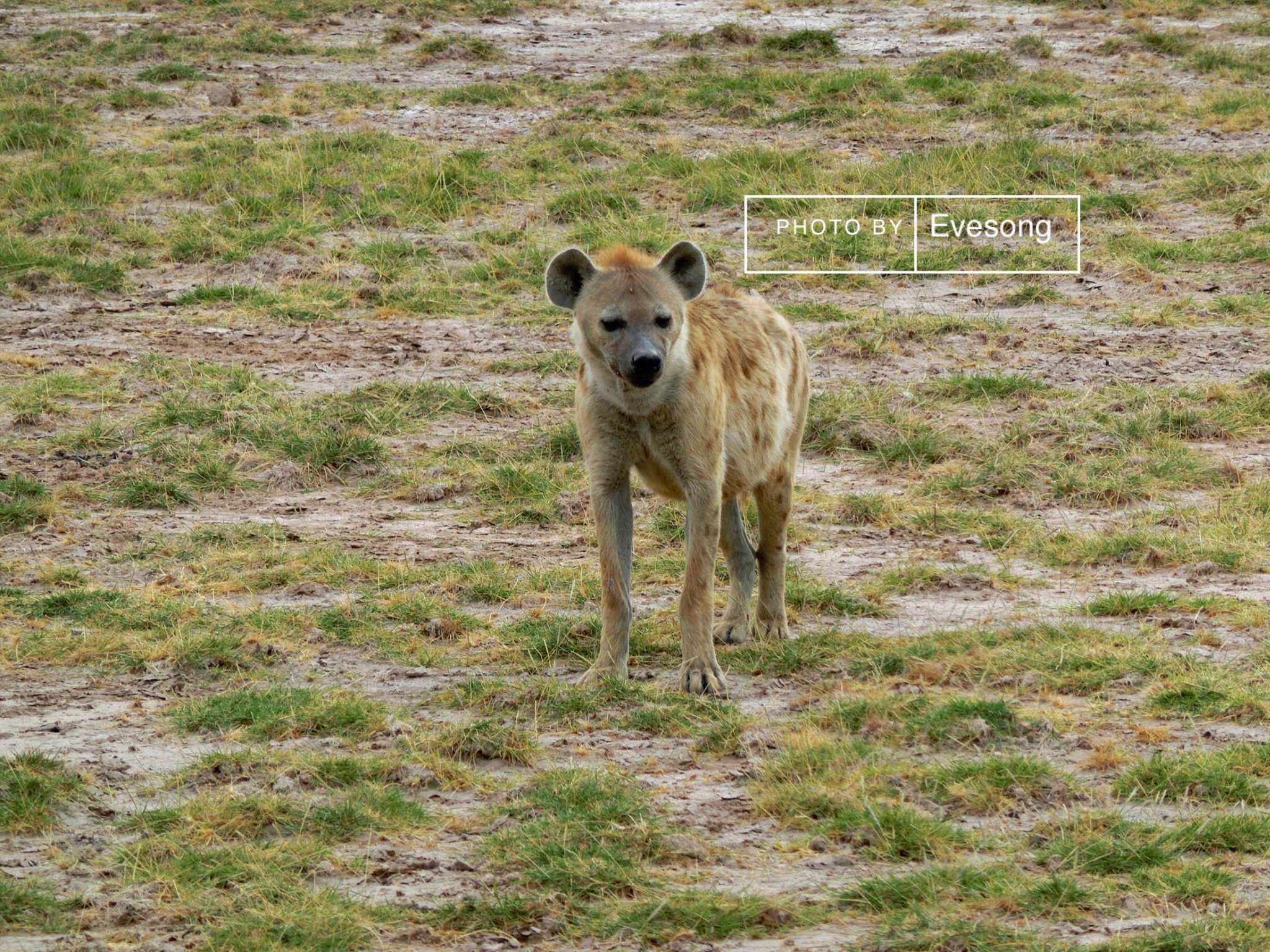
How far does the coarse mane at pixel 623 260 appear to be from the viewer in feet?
16.1

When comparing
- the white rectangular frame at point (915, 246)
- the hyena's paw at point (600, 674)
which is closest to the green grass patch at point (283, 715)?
the hyena's paw at point (600, 674)

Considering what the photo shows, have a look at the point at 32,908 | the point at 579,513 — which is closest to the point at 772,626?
the point at 579,513

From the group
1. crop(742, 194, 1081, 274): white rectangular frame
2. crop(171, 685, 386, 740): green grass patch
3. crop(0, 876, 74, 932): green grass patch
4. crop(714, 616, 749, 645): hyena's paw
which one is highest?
crop(742, 194, 1081, 274): white rectangular frame

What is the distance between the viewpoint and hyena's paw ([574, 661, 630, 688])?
15.8ft

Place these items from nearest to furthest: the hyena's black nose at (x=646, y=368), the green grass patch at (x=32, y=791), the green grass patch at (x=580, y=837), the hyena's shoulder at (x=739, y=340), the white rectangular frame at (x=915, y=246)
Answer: the green grass patch at (x=580, y=837) < the green grass patch at (x=32, y=791) < the hyena's black nose at (x=646, y=368) < the hyena's shoulder at (x=739, y=340) < the white rectangular frame at (x=915, y=246)

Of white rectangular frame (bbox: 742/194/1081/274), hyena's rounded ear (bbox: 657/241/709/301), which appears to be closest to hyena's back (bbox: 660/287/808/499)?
hyena's rounded ear (bbox: 657/241/709/301)

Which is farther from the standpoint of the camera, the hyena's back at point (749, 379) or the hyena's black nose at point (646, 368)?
the hyena's back at point (749, 379)

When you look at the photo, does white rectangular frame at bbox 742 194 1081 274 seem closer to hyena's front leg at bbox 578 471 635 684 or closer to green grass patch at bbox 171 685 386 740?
hyena's front leg at bbox 578 471 635 684

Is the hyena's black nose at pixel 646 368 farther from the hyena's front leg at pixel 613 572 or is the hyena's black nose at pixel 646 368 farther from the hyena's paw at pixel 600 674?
the hyena's paw at pixel 600 674

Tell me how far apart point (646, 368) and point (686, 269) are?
0.50 meters

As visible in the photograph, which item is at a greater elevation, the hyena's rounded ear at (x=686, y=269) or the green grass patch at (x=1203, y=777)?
the hyena's rounded ear at (x=686, y=269)

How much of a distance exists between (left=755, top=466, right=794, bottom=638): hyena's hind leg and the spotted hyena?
0.19 metres

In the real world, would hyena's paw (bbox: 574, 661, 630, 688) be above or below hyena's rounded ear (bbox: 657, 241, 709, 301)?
below

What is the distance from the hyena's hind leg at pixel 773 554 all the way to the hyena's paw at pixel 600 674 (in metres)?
0.64
